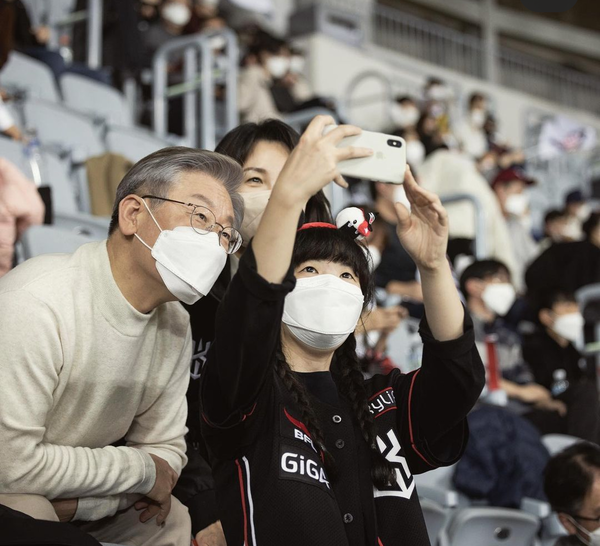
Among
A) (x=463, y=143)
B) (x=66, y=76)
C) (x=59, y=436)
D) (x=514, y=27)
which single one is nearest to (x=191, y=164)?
(x=59, y=436)

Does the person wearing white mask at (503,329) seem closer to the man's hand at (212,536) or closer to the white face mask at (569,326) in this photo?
the white face mask at (569,326)

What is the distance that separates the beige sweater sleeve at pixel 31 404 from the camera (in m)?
1.66

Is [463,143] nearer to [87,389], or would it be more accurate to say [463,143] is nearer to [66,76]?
[66,76]

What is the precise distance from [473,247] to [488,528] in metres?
2.76

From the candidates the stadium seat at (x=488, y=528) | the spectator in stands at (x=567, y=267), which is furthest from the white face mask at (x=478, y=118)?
the stadium seat at (x=488, y=528)

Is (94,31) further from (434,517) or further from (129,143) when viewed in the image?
(434,517)

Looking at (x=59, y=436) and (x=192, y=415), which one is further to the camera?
(x=192, y=415)

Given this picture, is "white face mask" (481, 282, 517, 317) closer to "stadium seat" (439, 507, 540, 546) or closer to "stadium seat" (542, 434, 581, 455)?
"stadium seat" (542, 434, 581, 455)

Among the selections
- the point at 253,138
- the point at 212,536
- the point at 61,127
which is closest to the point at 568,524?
the point at 212,536

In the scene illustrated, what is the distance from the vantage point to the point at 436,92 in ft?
32.5

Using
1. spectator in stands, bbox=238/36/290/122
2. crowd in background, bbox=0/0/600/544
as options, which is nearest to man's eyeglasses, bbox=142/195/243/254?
crowd in background, bbox=0/0/600/544

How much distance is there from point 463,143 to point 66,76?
4.92m

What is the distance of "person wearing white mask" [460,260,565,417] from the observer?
4.27 meters

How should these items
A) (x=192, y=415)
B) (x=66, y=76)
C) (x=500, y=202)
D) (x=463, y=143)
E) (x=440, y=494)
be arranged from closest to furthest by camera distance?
1. (x=192, y=415)
2. (x=440, y=494)
3. (x=66, y=76)
4. (x=500, y=202)
5. (x=463, y=143)
